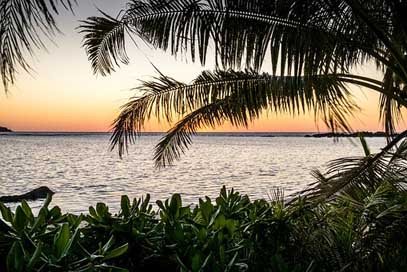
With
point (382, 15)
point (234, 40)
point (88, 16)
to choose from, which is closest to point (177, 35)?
point (234, 40)

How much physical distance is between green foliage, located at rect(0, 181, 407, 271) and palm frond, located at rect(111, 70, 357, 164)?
0.89m

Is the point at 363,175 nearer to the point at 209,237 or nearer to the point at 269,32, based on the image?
the point at 269,32

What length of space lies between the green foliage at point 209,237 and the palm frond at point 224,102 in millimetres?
893

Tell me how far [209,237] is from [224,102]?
341cm

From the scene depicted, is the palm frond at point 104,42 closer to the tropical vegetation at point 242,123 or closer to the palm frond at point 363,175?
the tropical vegetation at point 242,123

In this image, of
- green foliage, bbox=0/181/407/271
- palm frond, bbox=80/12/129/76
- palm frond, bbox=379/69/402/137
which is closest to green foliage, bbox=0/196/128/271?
green foliage, bbox=0/181/407/271

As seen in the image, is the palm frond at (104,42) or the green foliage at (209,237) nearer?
the green foliage at (209,237)

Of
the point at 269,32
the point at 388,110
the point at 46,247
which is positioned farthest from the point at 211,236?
the point at 388,110

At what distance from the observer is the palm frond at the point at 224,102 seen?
4.55 m

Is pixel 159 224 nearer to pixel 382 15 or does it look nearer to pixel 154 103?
pixel 382 15

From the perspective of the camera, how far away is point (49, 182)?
97.8 ft

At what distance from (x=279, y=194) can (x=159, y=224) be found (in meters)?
1.51

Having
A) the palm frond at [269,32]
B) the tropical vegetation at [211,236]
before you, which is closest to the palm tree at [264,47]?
the palm frond at [269,32]

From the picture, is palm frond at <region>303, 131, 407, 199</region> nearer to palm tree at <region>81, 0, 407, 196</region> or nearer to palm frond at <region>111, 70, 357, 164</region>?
palm tree at <region>81, 0, 407, 196</region>
